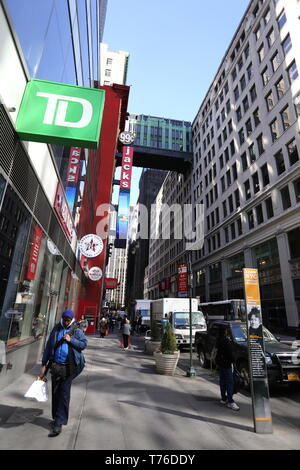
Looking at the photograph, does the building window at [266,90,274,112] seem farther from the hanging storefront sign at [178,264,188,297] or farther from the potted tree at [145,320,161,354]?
the potted tree at [145,320,161,354]

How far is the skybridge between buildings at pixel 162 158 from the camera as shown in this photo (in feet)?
204

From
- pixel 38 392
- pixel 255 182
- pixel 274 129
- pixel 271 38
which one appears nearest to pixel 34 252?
pixel 38 392

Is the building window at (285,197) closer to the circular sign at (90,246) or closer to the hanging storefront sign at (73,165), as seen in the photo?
the circular sign at (90,246)

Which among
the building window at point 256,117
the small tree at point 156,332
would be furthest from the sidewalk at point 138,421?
the building window at point 256,117

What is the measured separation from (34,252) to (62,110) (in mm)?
4571

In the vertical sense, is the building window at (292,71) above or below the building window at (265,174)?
above

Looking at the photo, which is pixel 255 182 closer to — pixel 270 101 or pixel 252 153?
pixel 252 153

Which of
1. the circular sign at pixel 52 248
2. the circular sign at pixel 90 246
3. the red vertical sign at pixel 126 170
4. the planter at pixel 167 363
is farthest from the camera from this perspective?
the red vertical sign at pixel 126 170

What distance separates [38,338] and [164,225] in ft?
232

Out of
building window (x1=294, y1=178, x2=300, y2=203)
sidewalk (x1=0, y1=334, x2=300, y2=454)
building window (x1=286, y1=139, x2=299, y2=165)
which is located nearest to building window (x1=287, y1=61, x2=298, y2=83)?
building window (x1=286, y1=139, x2=299, y2=165)

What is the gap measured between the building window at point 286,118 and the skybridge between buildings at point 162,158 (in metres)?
35.1

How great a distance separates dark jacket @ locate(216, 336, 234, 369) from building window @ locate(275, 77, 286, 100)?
29.3 metres

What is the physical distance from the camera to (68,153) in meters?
11.7

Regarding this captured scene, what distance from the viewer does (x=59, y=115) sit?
5.79 metres
